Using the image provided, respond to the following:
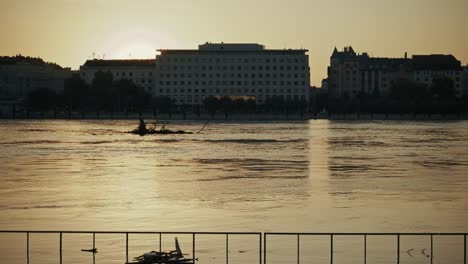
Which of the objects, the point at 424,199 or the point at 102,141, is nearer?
the point at 424,199

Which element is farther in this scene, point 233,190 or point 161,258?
point 233,190

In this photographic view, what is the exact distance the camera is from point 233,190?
184ft

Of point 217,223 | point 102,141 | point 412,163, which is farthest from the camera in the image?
point 102,141

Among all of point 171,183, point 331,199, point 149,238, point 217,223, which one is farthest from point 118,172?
point 149,238

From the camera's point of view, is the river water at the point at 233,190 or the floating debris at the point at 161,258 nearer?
the floating debris at the point at 161,258

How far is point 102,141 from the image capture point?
123 meters

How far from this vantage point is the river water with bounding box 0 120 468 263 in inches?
1638

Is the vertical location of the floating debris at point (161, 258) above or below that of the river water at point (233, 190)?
above

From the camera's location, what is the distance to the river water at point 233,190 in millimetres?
41594

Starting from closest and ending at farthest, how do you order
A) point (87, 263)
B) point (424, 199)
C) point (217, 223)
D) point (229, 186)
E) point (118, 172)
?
point (87, 263)
point (217, 223)
point (424, 199)
point (229, 186)
point (118, 172)

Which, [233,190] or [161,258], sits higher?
[161,258]

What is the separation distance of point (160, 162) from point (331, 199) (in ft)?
110

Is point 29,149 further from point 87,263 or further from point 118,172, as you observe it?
point 87,263

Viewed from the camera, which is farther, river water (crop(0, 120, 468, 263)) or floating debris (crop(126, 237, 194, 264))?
river water (crop(0, 120, 468, 263))
